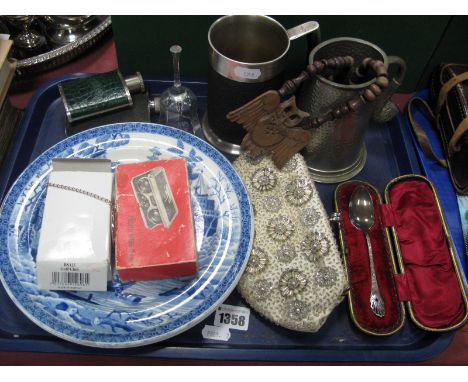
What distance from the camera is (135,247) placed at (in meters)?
0.60

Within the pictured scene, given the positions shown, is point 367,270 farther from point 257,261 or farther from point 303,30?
point 303,30

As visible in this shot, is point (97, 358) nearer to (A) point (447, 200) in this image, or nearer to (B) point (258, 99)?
(B) point (258, 99)

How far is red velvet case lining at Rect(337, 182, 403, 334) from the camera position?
693 mm

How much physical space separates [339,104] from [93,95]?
0.43 metres

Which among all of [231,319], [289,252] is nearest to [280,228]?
[289,252]

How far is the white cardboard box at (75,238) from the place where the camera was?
59 cm

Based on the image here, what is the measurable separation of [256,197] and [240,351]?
0.80 ft

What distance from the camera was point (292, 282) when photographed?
67cm

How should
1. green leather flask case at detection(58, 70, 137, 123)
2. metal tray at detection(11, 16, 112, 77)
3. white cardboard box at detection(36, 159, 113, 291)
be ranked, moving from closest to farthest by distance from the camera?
white cardboard box at detection(36, 159, 113, 291) < green leather flask case at detection(58, 70, 137, 123) < metal tray at detection(11, 16, 112, 77)

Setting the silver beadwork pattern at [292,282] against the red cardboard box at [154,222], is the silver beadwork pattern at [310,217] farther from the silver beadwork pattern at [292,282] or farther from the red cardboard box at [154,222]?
the red cardboard box at [154,222]

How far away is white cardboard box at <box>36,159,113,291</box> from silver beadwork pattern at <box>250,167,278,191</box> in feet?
0.78

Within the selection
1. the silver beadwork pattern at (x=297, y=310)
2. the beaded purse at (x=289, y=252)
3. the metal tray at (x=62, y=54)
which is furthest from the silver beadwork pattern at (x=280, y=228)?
the metal tray at (x=62, y=54)

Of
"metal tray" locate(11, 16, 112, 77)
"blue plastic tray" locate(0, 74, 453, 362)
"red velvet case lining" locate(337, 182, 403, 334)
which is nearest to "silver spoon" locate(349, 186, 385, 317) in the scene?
"red velvet case lining" locate(337, 182, 403, 334)

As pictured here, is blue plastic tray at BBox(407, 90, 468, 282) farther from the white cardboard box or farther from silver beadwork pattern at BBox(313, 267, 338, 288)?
the white cardboard box
